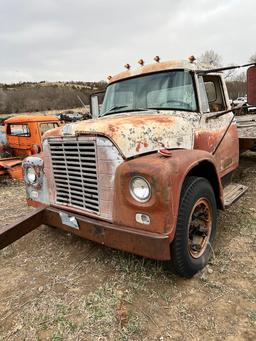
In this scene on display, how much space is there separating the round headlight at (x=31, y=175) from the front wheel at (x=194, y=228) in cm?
184

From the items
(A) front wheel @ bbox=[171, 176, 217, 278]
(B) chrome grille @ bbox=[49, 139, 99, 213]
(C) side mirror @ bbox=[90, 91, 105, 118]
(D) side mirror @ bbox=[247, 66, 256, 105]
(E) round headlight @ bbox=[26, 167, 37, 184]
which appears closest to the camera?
(A) front wheel @ bbox=[171, 176, 217, 278]

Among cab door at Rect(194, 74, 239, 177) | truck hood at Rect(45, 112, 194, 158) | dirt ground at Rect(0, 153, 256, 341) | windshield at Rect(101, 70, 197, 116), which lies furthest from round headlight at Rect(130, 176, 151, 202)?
windshield at Rect(101, 70, 197, 116)

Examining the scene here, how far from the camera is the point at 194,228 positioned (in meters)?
3.33

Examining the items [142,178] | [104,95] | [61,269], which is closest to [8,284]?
[61,269]

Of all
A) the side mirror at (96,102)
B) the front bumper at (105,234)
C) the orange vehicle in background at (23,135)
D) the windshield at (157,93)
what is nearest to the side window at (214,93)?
the windshield at (157,93)

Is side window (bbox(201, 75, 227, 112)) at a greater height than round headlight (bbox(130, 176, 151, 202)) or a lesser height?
greater

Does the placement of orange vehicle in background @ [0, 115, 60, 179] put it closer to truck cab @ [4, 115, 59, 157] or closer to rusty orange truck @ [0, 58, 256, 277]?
truck cab @ [4, 115, 59, 157]

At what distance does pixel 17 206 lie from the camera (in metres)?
5.99

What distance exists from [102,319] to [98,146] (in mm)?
1515

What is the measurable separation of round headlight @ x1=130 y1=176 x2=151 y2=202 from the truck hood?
298mm

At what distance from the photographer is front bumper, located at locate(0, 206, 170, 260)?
2701 millimetres

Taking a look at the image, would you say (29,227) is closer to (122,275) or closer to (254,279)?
(122,275)

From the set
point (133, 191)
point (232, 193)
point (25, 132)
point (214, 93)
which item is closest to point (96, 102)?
point (214, 93)

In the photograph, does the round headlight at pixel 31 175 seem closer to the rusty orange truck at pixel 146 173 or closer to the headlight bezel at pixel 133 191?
the rusty orange truck at pixel 146 173
